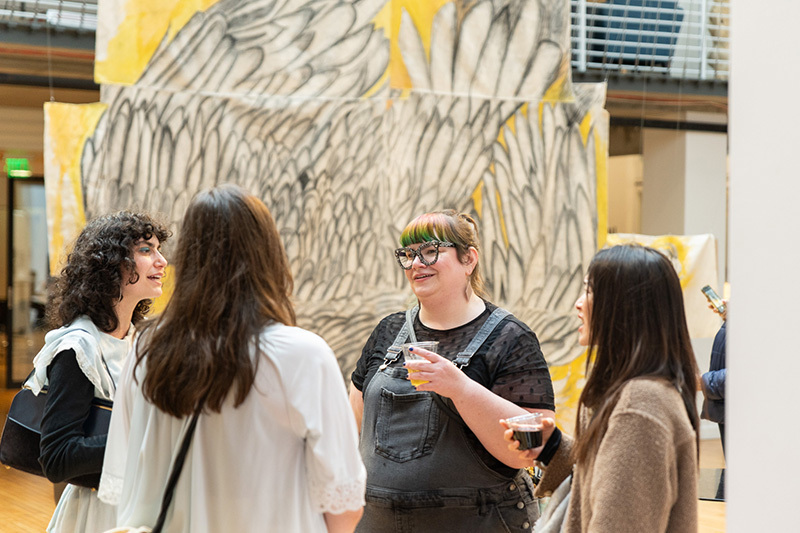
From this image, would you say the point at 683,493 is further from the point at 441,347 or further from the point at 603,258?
the point at 441,347

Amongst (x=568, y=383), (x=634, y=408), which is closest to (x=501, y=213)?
(x=568, y=383)

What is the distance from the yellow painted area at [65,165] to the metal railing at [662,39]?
440 centimetres

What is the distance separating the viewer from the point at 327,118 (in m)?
6.18

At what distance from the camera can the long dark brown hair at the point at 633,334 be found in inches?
65.7

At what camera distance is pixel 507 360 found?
93.6 inches

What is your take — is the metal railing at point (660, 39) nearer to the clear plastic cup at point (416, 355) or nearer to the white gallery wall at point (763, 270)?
the clear plastic cup at point (416, 355)

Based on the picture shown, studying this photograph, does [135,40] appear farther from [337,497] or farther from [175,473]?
[337,497]

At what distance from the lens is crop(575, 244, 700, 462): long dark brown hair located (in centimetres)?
167

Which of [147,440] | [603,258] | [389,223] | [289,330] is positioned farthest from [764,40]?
[389,223]

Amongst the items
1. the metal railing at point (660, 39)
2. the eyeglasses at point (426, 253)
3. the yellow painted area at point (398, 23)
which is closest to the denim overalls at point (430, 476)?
the eyeglasses at point (426, 253)

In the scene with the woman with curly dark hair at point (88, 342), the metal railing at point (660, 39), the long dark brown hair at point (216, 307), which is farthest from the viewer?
the metal railing at point (660, 39)

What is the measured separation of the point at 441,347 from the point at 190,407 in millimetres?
1080

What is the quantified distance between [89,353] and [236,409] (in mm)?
767

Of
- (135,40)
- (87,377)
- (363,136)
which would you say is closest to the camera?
(87,377)
